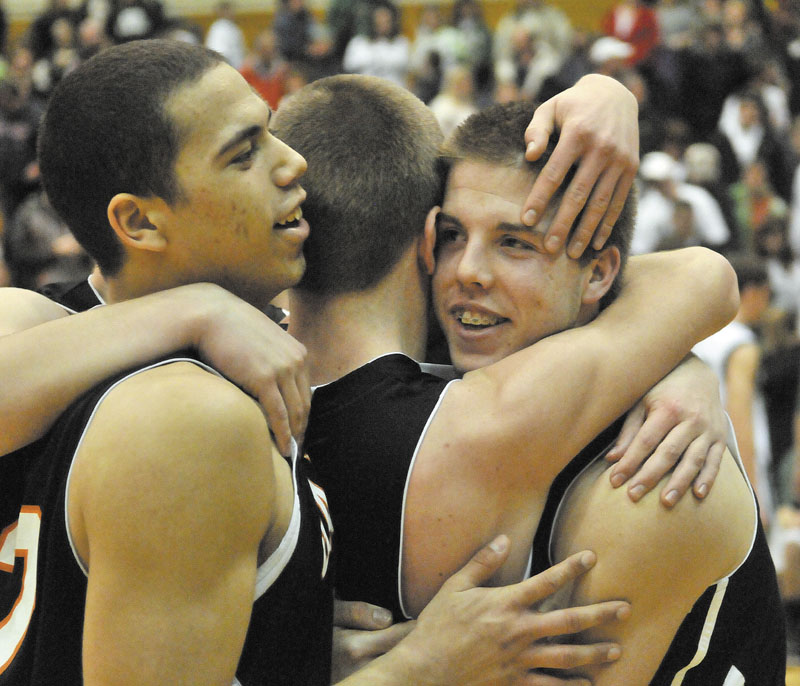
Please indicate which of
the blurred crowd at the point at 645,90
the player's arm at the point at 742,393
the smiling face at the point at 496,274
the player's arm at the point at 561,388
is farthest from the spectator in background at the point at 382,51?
the player's arm at the point at 561,388

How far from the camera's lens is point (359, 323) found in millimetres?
2514

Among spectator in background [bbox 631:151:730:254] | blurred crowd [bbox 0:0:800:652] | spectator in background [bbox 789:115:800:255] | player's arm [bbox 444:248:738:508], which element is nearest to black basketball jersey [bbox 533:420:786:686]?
player's arm [bbox 444:248:738:508]

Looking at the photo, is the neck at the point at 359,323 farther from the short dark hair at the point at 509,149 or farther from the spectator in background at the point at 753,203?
the spectator in background at the point at 753,203

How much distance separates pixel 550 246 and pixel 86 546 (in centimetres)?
123

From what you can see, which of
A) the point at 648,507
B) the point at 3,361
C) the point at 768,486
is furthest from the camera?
the point at 768,486

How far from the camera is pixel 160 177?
2195mm

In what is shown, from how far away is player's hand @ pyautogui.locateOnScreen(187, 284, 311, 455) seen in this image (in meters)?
2.11

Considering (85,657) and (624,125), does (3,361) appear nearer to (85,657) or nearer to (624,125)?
(85,657)

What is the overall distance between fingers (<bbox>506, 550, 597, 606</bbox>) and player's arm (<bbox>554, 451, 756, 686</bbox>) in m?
0.04

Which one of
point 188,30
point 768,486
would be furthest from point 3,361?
point 188,30

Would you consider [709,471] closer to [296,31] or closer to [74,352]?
[74,352]

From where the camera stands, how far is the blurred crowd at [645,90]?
7531 mm

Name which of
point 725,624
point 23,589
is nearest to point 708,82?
point 725,624

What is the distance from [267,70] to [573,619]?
13.3 metres
